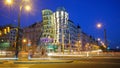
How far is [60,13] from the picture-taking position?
127m

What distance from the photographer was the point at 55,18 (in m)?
127

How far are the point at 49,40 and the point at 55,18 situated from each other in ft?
43.2

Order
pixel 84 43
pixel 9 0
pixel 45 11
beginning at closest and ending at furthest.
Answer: pixel 9 0, pixel 45 11, pixel 84 43

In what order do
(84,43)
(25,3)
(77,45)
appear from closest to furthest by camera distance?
(25,3), (77,45), (84,43)

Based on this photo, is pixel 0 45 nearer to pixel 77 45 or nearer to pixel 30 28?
pixel 30 28

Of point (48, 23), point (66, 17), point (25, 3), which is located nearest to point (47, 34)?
point (48, 23)

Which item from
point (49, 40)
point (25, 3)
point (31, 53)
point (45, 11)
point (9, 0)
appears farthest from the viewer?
point (45, 11)

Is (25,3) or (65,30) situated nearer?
(25,3)

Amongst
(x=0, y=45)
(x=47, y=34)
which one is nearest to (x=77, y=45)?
(x=47, y=34)

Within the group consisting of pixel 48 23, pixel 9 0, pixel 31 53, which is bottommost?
pixel 31 53

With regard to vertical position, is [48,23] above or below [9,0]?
above

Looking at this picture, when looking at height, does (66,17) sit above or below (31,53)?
above

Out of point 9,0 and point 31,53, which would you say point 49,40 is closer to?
point 31,53

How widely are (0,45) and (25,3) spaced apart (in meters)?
112
